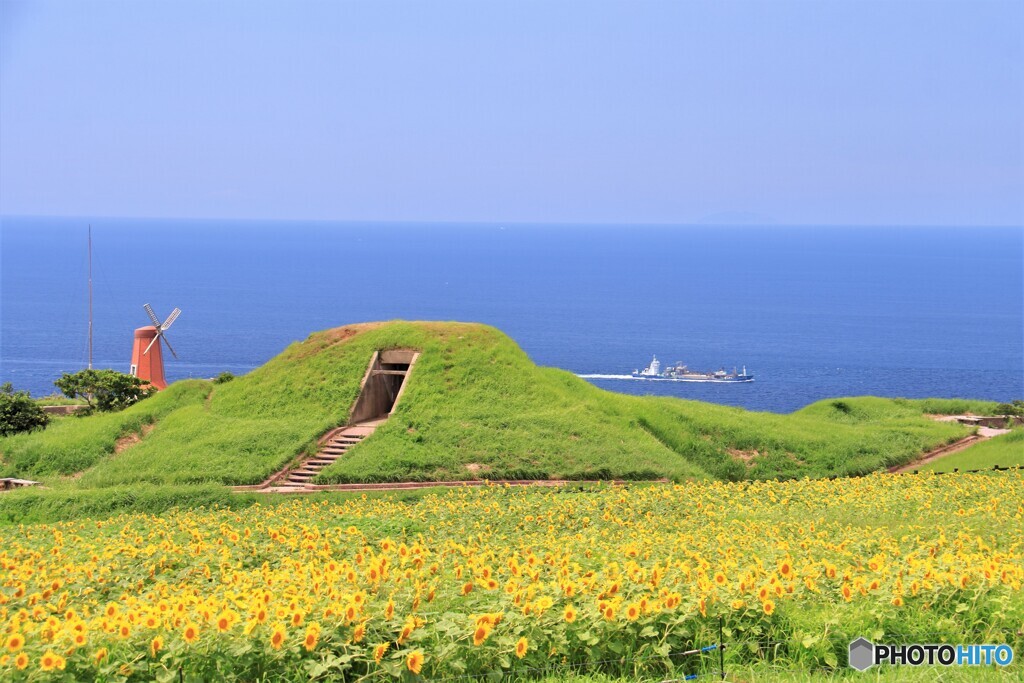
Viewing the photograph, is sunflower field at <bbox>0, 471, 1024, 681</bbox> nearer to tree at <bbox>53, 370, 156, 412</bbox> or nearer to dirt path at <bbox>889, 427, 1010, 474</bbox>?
dirt path at <bbox>889, 427, 1010, 474</bbox>

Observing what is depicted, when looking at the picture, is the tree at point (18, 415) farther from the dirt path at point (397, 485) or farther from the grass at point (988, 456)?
the grass at point (988, 456)

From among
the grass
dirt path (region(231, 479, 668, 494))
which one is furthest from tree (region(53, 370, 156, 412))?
the grass

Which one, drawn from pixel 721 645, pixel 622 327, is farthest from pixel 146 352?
pixel 622 327

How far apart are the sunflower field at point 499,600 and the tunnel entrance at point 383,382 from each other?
15.7 meters

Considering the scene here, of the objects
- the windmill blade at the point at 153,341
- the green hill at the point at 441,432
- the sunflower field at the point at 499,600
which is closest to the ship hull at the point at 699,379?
the windmill blade at the point at 153,341

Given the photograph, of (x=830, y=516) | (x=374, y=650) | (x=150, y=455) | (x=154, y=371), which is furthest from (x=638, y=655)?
(x=154, y=371)

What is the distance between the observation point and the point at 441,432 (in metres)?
29.9

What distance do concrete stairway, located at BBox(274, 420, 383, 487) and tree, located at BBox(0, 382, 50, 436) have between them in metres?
11.2

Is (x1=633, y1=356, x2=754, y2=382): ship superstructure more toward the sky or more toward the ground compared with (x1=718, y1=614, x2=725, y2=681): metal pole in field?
more toward the ground

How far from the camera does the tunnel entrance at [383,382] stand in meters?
32.2

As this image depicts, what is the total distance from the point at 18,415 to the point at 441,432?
14583 mm

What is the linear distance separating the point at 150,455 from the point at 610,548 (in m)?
19.1

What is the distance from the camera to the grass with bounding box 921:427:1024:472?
3108 cm

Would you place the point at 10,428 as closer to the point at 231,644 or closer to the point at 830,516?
the point at 830,516
